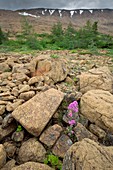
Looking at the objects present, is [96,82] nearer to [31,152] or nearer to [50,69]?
[50,69]

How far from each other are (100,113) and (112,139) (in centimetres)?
76

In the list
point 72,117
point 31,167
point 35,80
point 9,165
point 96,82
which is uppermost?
point 35,80


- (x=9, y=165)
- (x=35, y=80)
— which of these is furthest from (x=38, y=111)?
(x=35, y=80)

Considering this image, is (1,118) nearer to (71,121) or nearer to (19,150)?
(19,150)

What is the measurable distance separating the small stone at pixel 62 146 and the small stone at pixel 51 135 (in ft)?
0.40

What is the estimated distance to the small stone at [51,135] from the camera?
17.6ft

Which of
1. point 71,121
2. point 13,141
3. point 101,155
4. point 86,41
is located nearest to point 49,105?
point 71,121

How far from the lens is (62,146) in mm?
5316

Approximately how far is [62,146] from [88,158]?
1797mm

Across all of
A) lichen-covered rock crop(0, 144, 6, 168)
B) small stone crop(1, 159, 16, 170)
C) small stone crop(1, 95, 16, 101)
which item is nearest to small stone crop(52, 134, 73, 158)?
small stone crop(1, 159, 16, 170)

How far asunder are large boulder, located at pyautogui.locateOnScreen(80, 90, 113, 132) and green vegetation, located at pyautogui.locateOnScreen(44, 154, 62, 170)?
5.07 ft

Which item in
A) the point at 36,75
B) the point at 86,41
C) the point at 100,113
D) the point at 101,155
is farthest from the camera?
the point at 86,41

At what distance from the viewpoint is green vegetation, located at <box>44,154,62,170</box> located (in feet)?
16.0

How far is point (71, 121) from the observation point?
5484mm
